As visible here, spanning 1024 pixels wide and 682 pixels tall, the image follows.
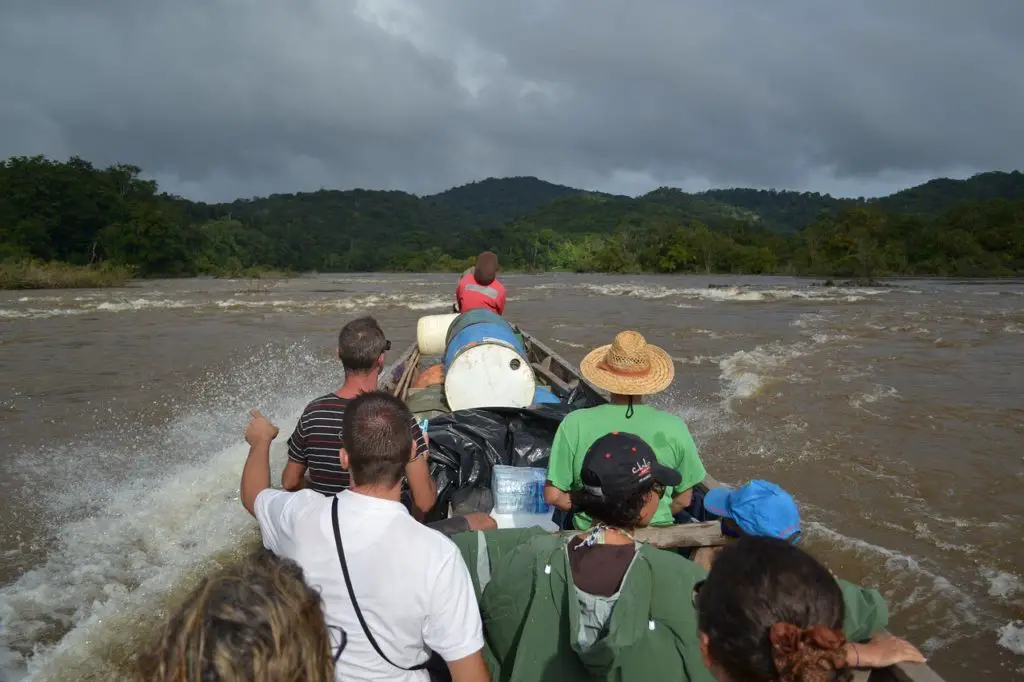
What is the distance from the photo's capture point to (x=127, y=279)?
47062mm

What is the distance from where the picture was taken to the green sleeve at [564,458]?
123 inches

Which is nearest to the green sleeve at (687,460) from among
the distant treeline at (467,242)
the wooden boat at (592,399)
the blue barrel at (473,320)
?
the wooden boat at (592,399)

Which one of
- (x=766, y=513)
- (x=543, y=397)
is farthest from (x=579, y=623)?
(x=543, y=397)

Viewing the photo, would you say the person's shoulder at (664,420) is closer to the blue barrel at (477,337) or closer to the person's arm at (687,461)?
the person's arm at (687,461)

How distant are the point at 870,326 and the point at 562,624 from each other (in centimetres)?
1757

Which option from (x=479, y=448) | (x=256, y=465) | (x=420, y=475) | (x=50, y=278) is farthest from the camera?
(x=50, y=278)

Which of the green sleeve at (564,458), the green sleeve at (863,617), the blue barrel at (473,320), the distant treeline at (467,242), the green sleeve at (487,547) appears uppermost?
the distant treeline at (467,242)

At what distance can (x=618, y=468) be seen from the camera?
2.14 meters

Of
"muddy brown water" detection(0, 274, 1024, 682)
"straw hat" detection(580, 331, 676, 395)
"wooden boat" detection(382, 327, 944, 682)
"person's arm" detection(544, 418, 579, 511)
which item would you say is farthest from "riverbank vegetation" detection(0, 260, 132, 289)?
"person's arm" detection(544, 418, 579, 511)

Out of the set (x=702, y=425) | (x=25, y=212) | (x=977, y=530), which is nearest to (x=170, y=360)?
(x=702, y=425)

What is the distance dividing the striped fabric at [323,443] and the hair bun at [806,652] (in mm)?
2194

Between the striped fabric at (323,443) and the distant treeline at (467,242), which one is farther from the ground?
the distant treeline at (467,242)

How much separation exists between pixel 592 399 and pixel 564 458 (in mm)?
2954

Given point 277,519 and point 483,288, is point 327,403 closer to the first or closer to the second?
point 277,519
